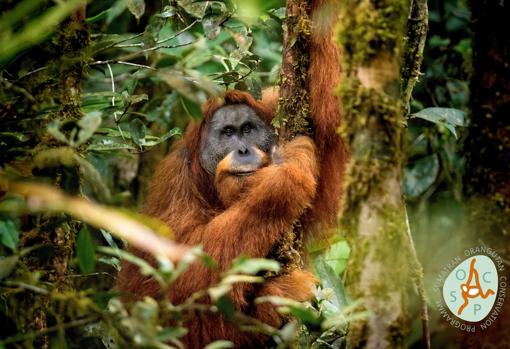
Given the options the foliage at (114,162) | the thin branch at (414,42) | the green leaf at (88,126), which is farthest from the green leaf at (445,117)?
the green leaf at (88,126)

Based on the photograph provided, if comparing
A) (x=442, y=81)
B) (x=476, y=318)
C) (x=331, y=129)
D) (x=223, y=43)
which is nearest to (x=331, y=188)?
(x=331, y=129)

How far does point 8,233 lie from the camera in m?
3.06

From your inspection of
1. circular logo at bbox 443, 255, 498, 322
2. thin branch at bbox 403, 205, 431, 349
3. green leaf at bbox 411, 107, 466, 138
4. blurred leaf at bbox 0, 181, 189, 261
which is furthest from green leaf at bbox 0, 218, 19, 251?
green leaf at bbox 411, 107, 466, 138

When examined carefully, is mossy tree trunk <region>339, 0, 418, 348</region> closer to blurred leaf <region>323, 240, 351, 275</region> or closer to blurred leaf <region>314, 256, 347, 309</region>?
blurred leaf <region>314, 256, 347, 309</region>

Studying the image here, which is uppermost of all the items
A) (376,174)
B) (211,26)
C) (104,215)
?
(211,26)

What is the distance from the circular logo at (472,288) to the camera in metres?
3.21

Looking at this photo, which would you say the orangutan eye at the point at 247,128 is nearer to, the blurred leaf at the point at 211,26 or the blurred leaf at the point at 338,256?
the blurred leaf at the point at 211,26

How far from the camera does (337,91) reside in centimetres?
283

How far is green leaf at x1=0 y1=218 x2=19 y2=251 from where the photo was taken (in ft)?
9.95

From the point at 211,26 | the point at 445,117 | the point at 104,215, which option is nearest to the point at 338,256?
the point at 445,117

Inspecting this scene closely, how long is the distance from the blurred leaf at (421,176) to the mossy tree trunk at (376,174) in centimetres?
378

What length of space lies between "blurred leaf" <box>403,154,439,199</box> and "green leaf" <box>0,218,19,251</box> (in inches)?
163

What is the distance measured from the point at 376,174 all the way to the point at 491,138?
669mm

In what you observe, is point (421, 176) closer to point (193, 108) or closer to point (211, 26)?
point (211, 26)
